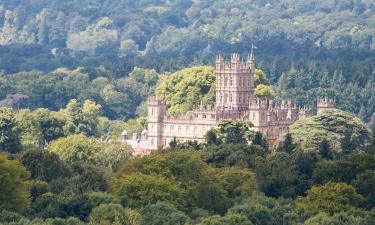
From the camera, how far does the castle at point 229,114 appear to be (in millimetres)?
123750

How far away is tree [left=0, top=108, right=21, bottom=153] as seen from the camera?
4395 inches

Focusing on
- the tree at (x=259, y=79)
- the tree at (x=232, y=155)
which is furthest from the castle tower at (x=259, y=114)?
the tree at (x=232, y=155)

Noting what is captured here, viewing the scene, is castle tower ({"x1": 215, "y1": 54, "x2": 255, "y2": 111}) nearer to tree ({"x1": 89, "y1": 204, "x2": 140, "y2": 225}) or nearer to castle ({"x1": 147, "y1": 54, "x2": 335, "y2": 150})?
castle ({"x1": 147, "y1": 54, "x2": 335, "y2": 150})

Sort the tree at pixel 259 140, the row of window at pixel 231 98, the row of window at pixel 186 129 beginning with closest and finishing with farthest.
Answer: the tree at pixel 259 140
the row of window at pixel 186 129
the row of window at pixel 231 98

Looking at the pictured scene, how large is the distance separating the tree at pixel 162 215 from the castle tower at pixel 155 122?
42219mm

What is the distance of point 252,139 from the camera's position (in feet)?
378

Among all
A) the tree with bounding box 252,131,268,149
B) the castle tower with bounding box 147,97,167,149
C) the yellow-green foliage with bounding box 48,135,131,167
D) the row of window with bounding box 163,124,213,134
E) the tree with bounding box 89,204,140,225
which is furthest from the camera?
the castle tower with bounding box 147,97,167,149

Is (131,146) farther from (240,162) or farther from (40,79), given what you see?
(40,79)

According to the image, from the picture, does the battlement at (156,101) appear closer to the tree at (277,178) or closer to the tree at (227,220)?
the tree at (277,178)

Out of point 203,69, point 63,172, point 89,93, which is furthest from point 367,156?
point 89,93

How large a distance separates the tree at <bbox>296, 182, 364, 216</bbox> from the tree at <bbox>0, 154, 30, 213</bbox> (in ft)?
33.2

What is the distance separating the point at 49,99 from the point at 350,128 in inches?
2031

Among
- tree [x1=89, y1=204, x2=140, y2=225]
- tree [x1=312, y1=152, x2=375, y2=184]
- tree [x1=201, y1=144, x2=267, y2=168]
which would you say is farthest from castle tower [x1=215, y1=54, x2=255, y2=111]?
tree [x1=89, y1=204, x2=140, y2=225]

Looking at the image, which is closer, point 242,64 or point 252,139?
point 252,139
